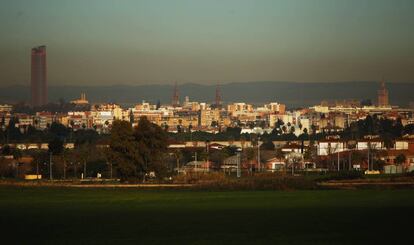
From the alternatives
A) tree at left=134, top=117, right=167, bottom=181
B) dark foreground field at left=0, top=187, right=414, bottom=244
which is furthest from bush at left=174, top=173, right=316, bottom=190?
dark foreground field at left=0, top=187, right=414, bottom=244

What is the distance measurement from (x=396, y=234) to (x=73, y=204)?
709 inches

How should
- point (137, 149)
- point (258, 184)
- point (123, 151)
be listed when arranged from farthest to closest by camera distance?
point (137, 149)
point (123, 151)
point (258, 184)

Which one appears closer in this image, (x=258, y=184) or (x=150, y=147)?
(x=258, y=184)

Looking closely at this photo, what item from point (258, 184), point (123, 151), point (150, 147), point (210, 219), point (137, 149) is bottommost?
point (210, 219)

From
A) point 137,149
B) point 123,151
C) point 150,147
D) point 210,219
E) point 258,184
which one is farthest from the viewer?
point 150,147

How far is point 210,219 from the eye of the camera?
106 ft

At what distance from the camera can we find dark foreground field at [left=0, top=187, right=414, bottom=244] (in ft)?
85.4

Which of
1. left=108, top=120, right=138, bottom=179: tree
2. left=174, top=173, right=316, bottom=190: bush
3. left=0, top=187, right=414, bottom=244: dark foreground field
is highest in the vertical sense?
left=108, top=120, right=138, bottom=179: tree

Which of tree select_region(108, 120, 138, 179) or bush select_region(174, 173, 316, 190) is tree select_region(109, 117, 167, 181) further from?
bush select_region(174, 173, 316, 190)

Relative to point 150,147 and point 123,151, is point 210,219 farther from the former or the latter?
point 150,147

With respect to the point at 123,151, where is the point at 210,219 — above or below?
below

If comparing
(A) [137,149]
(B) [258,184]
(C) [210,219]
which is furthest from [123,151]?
(C) [210,219]

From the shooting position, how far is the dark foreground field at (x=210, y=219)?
26.0m

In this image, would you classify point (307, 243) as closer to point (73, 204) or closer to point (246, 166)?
point (73, 204)
